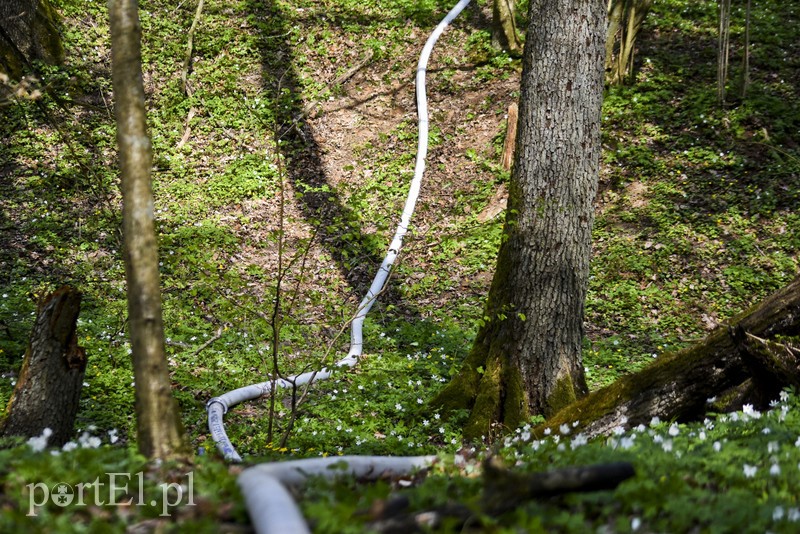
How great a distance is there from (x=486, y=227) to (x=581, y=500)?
26.8 ft

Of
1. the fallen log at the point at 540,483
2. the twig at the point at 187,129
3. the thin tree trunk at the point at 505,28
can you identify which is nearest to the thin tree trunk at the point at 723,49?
the thin tree trunk at the point at 505,28

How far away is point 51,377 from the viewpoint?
14.7 feet

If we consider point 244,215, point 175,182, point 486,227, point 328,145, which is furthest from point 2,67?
point 486,227

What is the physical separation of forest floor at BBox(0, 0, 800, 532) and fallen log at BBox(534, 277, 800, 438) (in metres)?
0.28

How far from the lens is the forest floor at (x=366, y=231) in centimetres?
299

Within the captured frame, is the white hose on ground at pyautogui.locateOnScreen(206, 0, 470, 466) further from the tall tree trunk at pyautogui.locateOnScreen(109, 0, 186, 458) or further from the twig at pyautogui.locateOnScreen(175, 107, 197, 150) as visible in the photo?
the twig at pyautogui.locateOnScreen(175, 107, 197, 150)

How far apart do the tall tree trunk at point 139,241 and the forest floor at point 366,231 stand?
280 mm

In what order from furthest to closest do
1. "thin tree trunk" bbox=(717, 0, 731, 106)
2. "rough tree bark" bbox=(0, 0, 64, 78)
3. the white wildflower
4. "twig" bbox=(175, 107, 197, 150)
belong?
"twig" bbox=(175, 107, 197, 150) < "rough tree bark" bbox=(0, 0, 64, 78) < "thin tree trunk" bbox=(717, 0, 731, 106) < the white wildflower

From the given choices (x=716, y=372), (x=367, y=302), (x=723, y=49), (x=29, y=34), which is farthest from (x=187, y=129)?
(x=716, y=372)

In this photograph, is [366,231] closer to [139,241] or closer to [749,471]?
[139,241]

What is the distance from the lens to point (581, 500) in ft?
8.02

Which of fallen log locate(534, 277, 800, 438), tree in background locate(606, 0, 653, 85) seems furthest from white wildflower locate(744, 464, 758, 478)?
tree in background locate(606, 0, 653, 85)

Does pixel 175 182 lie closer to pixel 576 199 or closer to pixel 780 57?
pixel 576 199

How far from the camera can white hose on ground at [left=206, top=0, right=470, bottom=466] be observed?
5527 millimetres
